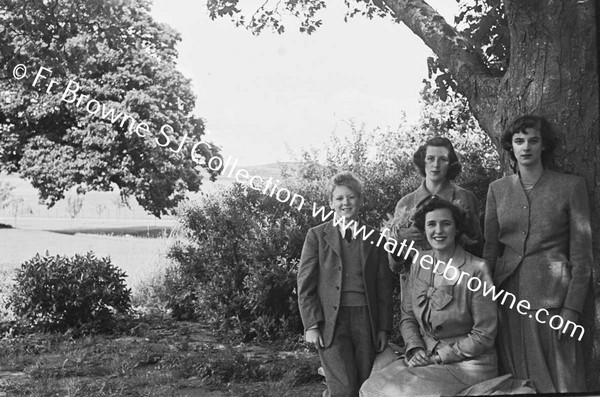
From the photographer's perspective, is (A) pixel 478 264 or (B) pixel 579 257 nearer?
(A) pixel 478 264

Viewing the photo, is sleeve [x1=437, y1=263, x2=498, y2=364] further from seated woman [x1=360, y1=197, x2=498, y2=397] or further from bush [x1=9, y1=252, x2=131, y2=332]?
bush [x1=9, y1=252, x2=131, y2=332]

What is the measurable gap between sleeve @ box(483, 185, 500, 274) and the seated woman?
0.35m

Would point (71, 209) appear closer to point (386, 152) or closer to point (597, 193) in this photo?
point (386, 152)

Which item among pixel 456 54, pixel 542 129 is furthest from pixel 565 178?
pixel 456 54

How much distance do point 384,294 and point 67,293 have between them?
3.86 m

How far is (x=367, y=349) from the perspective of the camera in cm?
400

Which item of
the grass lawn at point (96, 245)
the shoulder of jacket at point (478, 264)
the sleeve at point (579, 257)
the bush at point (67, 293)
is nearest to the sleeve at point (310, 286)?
the shoulder of jacket at point (478, 264)

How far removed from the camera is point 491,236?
4.11m

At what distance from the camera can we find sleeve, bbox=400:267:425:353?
3.86 metres

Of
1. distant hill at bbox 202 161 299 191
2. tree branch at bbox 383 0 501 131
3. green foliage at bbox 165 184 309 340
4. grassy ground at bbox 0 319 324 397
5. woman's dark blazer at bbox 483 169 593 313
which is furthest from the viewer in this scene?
green foliage at bbox 165 184 309 340

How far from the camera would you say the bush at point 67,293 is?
6.73 metres

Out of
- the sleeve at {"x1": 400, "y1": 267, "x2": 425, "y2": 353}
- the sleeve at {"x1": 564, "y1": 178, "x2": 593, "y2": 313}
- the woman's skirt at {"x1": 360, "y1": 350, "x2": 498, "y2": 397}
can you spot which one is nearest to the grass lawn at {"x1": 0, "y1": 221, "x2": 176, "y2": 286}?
the sleeve at {"x1": 400, "y1": 267, "x2": 425, "y2": 353}

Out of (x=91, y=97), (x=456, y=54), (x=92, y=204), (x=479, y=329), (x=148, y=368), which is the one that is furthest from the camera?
(x=92, y=204)

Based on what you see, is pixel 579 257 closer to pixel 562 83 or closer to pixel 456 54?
pixel 562 83
